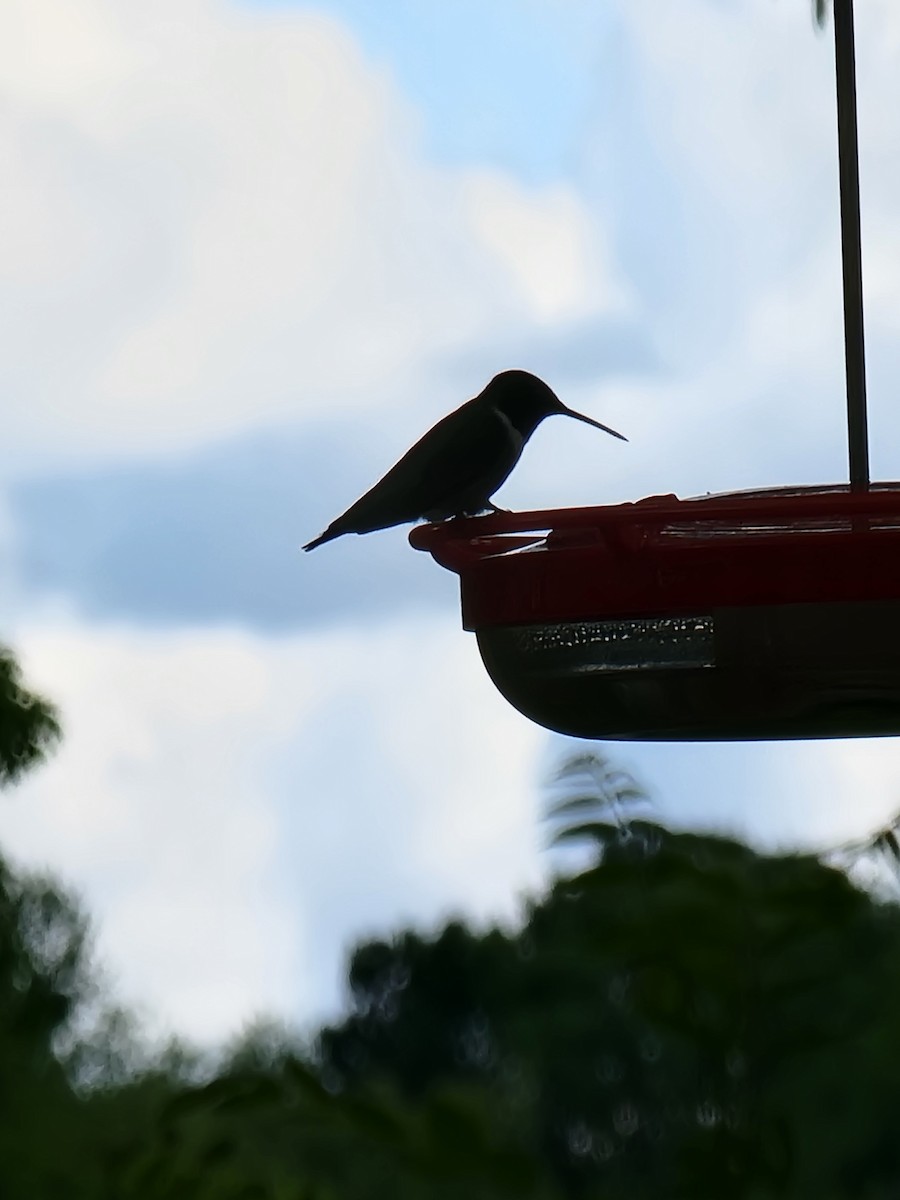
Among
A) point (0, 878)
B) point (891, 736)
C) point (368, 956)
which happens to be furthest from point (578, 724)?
point (368, 956)

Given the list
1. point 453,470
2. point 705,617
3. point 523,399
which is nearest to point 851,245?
point 705,617

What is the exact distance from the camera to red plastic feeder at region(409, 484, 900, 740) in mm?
1909

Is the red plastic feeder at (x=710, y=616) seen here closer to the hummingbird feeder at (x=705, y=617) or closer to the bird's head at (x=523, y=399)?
the hummingbird feeder at (x=705, y=617)

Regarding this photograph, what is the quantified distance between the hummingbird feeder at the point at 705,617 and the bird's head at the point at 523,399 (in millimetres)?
1054

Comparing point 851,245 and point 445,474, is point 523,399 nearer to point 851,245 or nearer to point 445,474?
point 445,474

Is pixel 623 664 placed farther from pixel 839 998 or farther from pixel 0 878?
pixel 0 878

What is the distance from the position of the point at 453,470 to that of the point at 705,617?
41.0 inches

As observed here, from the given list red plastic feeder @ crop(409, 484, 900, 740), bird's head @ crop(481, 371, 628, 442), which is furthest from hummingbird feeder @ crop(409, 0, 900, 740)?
bird's head @ crop(481, 371, 628, 442)

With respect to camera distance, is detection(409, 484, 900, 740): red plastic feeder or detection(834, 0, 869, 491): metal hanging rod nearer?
detection(409, 484, 900, 740): red plastic feeder

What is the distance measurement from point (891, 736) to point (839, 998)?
1.28ft

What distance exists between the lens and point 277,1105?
1417mm

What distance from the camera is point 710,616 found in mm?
1959

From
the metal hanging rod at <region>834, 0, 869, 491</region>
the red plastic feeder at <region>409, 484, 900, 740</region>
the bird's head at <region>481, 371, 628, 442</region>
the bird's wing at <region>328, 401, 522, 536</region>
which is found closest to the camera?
the red plastic feeder at <region>409, 484, 900, 740</region>

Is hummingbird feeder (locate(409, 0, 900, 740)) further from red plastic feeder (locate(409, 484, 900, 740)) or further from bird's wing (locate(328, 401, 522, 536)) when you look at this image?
bird's wing (locate(328, 401, 522, 536))
